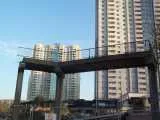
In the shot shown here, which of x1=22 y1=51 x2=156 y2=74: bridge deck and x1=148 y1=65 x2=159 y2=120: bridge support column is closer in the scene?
x1=148 y1=65 x2=159 y2=120: bridge support column

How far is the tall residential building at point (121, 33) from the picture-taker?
506ft

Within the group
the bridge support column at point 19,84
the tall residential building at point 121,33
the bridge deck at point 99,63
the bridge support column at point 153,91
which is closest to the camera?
the bridge support column at point 153,91

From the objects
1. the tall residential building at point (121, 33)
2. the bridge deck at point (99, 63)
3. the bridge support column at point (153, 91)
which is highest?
the tall residential building at point (121, 33)

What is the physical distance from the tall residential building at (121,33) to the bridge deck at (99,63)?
364 feet

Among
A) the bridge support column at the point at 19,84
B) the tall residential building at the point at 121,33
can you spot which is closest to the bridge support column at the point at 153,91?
the bridge support column at the point at 19,84

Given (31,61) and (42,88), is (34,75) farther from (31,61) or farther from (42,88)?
(31,61)

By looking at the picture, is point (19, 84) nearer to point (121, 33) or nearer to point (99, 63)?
point (99, 63)

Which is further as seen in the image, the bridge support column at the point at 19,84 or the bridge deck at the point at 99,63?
the bridge support column at the point at 19,84

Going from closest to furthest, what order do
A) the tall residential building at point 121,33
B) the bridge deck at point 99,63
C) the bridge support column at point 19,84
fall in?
1. the bridge deck at point 99,63
2. the bridge support column at point 19,84
3. the tall residential building at point 121,33

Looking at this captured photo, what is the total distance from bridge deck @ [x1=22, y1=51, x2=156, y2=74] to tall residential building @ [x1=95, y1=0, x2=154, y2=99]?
11105cm

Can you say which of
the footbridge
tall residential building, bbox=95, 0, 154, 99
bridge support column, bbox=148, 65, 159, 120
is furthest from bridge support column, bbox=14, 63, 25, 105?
tall residential building, bbox=95, 0, 154, 99

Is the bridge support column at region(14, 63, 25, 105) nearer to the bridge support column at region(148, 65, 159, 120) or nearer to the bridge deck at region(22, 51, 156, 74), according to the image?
the bridge deck at region(22, 51, 156, 74)

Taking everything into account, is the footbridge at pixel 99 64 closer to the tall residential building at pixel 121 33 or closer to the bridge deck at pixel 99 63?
the bridge deck at pixel 99 63

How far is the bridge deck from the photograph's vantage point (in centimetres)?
3603
